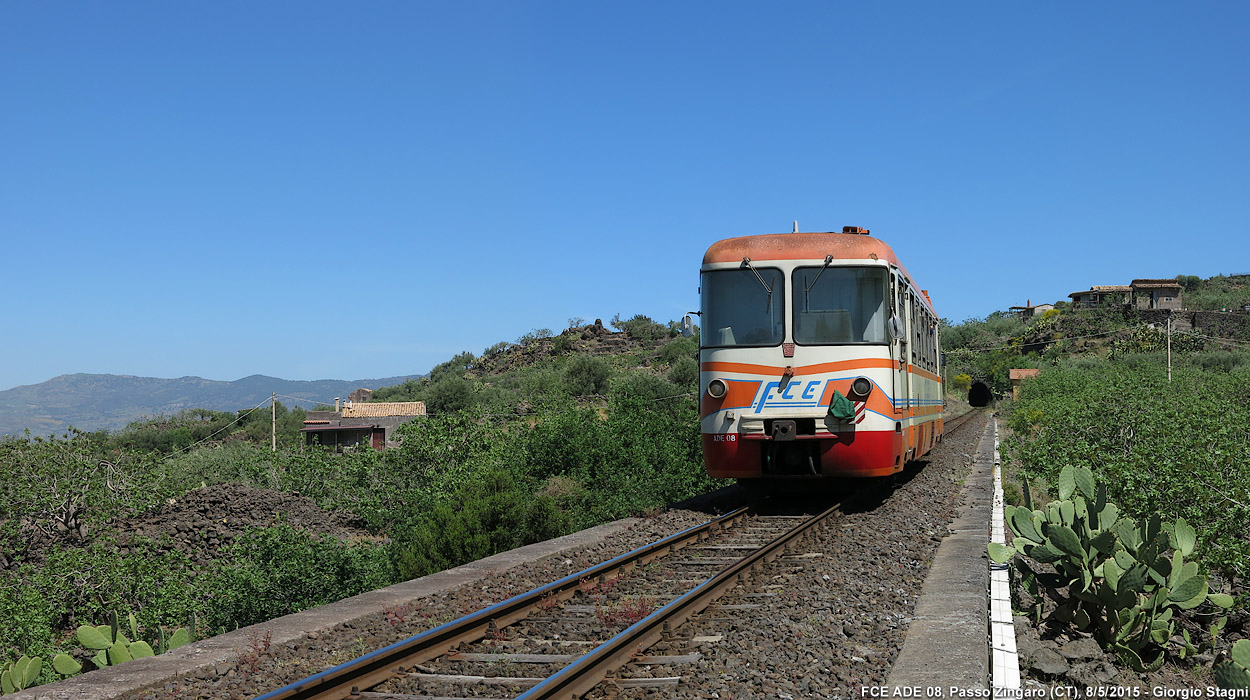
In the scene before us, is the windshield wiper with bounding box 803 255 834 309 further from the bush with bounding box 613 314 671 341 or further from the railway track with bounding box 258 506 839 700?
the bush with bounding box 613 314 671 341

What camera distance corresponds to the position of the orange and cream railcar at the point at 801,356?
37.8 ft

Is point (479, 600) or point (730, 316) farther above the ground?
point (730, 316)

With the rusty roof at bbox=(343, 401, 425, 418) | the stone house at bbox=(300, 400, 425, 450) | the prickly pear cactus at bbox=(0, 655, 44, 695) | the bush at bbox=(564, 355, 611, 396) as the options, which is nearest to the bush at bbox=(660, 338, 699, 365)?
the bush at bbox=(564, 355, 611, 396)

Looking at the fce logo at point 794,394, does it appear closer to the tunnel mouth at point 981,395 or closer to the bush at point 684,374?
the bush at point 684,374

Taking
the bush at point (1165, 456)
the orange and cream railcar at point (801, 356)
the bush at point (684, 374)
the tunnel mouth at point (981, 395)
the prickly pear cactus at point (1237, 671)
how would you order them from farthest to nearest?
the tunnel mouth at point (981, 395)
the bush at point (684, 374)
the orange and cream railcar at point (801, 356)
the bush at point (1165, 456)
the prickly pear cactus at point (1237, 671)

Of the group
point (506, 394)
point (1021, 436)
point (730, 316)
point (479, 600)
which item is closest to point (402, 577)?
point (479, 600)

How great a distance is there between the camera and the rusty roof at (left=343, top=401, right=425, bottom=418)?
2514 inches

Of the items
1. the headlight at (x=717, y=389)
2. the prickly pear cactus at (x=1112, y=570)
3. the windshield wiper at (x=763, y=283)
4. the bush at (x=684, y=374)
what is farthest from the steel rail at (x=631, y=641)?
the bush at (x=684, y=374)

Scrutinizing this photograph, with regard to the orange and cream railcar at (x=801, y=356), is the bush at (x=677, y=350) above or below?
above

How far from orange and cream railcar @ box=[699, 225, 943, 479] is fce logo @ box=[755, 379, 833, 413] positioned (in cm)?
1

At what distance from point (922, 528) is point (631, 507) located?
15.9ft

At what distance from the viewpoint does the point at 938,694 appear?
185 inches

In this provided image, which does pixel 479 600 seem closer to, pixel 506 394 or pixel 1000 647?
pixel 1000 647

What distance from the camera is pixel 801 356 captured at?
38.1 ft
